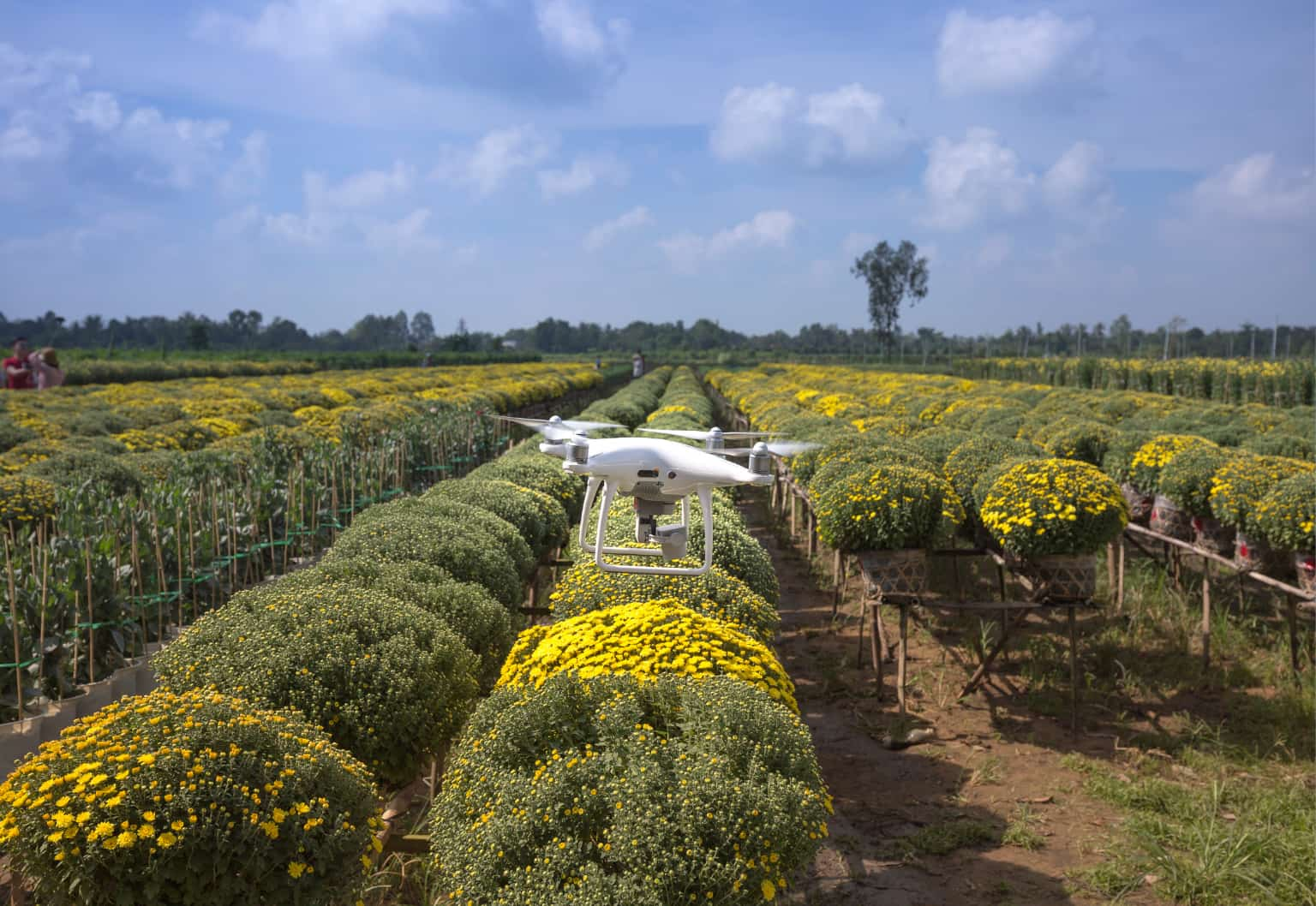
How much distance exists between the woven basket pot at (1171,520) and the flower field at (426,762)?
7.86m

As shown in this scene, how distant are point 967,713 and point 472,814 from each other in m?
6.59

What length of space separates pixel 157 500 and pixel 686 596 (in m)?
6.62

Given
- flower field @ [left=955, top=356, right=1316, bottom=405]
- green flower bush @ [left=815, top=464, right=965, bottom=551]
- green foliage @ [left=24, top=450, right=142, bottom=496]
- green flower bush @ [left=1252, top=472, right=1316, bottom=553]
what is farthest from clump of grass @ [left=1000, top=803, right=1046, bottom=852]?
flower field @ [left=955, top=356, right=1316, bottom=405]

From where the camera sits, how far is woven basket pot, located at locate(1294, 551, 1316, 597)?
8.73 m

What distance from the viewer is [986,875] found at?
6.23m

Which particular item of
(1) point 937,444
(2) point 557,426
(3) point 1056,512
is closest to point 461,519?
(3) point 1056,512

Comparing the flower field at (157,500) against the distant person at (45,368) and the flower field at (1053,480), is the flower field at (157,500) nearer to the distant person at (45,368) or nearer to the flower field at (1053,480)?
the distant person at (45,368)

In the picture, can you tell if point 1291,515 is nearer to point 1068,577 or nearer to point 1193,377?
point 1068,577

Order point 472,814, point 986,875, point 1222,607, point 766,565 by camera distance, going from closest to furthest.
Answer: point 472,814
point 986,875
point 766,565
point 1222,607

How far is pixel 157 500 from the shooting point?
980 cm

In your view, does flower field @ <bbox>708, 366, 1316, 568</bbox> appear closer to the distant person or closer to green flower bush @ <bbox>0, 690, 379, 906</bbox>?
green flower bush @ <bbox>0, 690, 379, 906</bbox>

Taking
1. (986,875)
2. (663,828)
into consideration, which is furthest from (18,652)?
(986,875)

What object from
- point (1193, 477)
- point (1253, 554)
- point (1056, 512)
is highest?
point (1193, 477)

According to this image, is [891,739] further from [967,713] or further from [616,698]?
[616,698]
